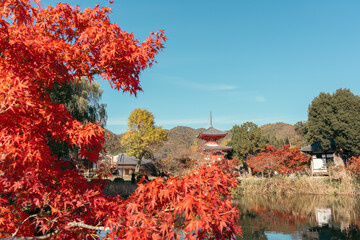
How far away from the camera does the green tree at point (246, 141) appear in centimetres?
2736

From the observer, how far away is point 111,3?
3438 mm

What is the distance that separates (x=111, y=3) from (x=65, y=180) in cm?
233

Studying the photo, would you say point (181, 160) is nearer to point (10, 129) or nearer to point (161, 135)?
point (161, 135)

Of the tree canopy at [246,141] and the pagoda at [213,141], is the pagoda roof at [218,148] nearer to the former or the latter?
the pagoda at [213,141]

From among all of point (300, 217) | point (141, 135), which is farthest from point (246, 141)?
point (300, 217)

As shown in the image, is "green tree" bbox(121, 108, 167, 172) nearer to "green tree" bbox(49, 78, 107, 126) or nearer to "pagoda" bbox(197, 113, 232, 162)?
"pagoda" bbox(197, 113, 232, 162)

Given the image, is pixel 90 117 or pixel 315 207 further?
pixel 90 117

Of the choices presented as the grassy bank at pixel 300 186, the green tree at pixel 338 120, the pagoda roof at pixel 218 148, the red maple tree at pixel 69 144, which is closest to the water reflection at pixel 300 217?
the grassy bank at pixel 300 186

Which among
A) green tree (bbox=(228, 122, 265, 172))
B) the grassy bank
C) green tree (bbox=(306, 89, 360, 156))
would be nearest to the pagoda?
green tree (bbox=(228, 122, 265, 172))

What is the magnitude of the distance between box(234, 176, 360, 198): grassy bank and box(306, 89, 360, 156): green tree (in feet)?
13.6

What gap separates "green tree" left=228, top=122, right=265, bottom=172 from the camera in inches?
1077

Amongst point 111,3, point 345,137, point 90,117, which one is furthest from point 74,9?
point 345,137

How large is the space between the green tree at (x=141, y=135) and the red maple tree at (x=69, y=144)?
27246 mm

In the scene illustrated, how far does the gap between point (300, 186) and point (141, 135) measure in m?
20.7
